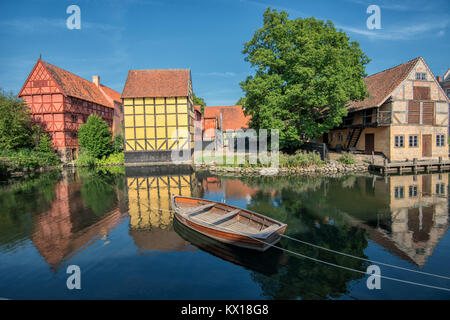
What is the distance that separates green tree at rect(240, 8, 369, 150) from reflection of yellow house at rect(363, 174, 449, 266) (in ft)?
26.7

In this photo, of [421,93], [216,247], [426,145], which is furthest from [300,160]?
[216,247]

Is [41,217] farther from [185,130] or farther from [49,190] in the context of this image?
[185,130]

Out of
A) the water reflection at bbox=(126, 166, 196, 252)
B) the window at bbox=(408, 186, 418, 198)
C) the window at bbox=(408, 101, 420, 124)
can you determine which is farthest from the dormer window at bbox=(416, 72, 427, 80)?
the water reflection at bbox=(126, 166, 196, 252)

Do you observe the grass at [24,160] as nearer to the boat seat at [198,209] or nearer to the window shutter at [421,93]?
the boat seat at [198,209]

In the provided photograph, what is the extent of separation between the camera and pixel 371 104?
23.6 metres

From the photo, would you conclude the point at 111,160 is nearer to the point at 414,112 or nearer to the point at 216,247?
the point at 216,247

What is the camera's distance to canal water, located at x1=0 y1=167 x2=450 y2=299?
560cm

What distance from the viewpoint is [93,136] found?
1145 inches

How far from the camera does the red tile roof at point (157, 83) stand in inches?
1044

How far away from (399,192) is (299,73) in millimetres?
10637

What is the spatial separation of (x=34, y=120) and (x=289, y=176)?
93.0 feet

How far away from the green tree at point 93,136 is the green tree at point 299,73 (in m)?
17.7

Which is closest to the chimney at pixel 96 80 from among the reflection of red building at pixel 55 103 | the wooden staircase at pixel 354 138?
the reflection of red building at pixel 55 103
